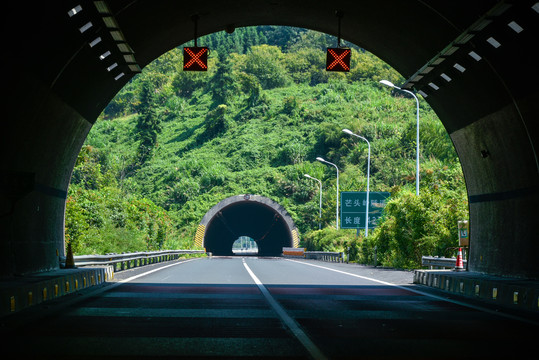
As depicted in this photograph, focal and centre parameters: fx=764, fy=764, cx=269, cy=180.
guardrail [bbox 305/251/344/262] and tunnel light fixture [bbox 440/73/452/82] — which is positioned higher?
tunnel light fixture [bbox 440/73/452/82]

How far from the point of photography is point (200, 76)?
12169 cm

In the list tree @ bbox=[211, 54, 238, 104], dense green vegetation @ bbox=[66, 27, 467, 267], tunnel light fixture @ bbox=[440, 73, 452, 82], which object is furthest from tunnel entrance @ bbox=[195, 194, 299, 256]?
tunnel light fixture @ bbox=[440, 73, 452, 82]

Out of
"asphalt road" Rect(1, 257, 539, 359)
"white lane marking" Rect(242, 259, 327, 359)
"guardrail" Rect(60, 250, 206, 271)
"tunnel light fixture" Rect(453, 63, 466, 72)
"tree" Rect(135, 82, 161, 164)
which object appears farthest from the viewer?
"tree" Rect(135, 82, 161, 164)

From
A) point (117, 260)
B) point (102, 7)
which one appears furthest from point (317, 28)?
point (117, 260)

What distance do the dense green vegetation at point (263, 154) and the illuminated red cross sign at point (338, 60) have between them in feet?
44.7

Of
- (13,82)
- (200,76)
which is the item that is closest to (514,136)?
(13,82)

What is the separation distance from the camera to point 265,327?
11336 millimetres

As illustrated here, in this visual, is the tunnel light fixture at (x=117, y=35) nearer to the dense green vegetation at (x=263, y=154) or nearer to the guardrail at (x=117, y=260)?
the guardrail at (x=117, y=260)

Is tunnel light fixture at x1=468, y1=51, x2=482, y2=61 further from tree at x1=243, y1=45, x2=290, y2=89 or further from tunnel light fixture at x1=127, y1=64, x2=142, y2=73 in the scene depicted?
tree at x1=243, y1=45, x2=290, y2=89

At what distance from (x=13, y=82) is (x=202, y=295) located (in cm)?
638

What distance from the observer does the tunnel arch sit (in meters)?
15.1

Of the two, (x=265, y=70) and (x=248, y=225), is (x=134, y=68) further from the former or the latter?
(x=265, y=70)

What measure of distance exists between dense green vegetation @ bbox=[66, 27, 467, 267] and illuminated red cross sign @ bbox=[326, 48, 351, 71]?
1362cm

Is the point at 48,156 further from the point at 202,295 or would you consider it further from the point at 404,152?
the point at 404,152
